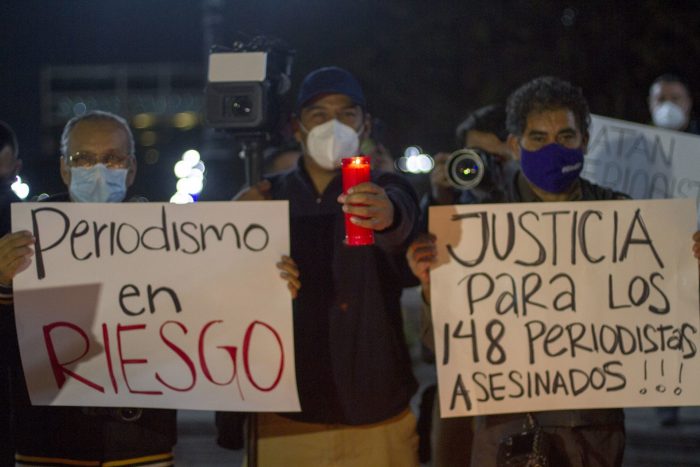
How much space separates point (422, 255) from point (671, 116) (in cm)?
322

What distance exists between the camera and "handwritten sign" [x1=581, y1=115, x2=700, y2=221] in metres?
4.20

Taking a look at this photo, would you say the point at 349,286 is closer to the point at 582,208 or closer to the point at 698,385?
the point at 582,208

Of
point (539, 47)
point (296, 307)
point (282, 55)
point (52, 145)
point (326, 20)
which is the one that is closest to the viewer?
point (296, 307)

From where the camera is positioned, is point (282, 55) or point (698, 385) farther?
point (282, 55)

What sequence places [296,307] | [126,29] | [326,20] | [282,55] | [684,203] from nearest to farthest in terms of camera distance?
[684,203] < [296,307] < [282,55] < [326,20] < [126,29]

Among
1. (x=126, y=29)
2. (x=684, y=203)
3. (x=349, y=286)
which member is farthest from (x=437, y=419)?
(x=126, y=29)

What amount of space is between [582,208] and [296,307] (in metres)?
1.06

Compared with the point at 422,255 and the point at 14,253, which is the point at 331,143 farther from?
the point at 14,253

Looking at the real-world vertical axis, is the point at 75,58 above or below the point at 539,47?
above

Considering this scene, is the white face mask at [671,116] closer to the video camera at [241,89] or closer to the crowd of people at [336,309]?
the crowd of people at [336,309]

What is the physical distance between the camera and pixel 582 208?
3.23 m

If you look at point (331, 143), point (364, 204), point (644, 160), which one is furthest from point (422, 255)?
point (644, 160)

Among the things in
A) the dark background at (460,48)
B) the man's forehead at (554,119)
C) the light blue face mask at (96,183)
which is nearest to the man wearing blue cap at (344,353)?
the man's forehead at (554,119)

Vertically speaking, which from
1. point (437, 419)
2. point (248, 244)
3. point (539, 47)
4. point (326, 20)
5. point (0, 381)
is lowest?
point (437, 419)
